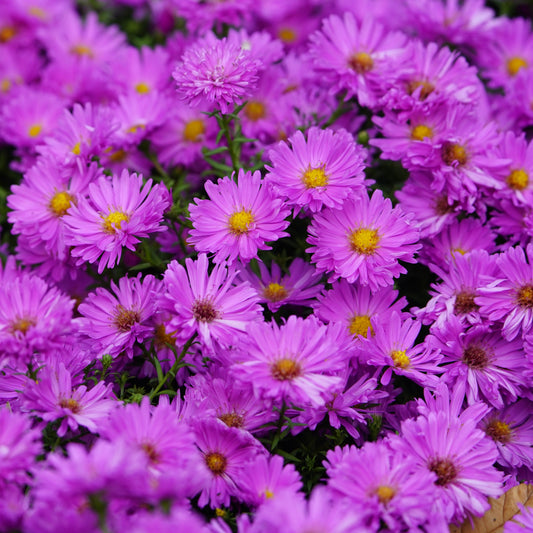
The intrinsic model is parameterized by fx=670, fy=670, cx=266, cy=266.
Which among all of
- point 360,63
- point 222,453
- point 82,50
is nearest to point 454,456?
point 222,453

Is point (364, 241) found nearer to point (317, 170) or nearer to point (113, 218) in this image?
point (317, 170)

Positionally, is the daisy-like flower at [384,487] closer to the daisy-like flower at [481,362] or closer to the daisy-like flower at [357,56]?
the daisy-like flower at [481,362]

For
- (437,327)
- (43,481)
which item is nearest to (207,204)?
(437,327)

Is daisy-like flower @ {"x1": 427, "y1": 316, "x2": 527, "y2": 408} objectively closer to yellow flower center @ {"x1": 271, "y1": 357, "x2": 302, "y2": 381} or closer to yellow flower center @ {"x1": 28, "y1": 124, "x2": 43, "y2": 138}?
yellow flower center @ {"x1": 271, "y1": 357, "x2": 302, "y2": 381}

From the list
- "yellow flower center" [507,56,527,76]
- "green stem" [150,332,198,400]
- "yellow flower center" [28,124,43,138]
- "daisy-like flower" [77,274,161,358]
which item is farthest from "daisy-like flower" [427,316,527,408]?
"yellow flower center" [28,124,43,138]

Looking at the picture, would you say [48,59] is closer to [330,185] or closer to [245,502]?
[330,185]

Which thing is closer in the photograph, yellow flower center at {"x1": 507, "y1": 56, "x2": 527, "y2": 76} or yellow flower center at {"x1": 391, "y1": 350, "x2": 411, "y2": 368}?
yellow flower center at {"x1": 391, "y1": 350, "x2": 411, "y2": 368}

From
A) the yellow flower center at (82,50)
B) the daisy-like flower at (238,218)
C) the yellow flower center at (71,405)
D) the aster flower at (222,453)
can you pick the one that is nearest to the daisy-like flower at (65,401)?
the yellow flower center at (71,405)
